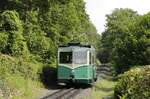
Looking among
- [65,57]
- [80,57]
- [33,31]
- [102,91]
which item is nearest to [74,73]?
[80,57]

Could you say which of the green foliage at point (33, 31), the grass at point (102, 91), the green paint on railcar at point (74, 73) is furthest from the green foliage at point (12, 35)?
the grass at point (102, 91)

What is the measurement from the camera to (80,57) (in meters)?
39.1

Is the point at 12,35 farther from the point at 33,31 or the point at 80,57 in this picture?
the point at 33,31

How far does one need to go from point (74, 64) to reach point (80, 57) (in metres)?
0.73

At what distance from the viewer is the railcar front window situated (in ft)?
128

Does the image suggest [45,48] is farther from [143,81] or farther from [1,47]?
[143,81]

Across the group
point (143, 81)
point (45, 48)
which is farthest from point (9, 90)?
point (45, 48)

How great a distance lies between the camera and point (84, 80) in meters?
38.9

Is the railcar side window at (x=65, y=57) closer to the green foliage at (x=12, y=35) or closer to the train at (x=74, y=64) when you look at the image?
the train at (x=74, y=64)

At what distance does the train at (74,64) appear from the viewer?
127 ft

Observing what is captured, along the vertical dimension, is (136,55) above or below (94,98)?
above

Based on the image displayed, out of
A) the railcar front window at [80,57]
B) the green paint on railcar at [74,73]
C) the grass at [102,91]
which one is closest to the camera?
the grass at [102,91]

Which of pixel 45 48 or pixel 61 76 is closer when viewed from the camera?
pixel 61 76

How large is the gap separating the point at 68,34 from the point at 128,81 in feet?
110
